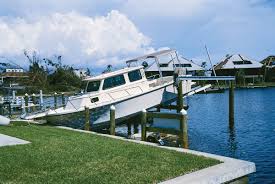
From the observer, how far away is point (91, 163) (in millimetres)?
10711

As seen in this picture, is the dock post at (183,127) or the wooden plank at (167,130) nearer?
the dock post at (183,127)

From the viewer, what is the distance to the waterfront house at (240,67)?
Result: 104m

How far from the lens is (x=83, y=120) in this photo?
76.3 feet

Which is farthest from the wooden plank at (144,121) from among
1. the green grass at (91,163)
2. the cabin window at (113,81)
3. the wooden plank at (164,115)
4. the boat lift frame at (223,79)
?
the boat lift frame at (223,79)

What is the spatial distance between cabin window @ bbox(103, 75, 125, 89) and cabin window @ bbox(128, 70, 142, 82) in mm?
581

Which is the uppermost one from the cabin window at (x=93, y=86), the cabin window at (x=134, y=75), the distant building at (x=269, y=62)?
the distant building at (x=269, y=62)

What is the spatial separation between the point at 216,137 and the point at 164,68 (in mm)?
67140

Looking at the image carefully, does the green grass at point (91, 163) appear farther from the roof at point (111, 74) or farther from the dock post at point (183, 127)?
the roof at point (111, 74)

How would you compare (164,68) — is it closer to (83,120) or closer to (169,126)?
(83,120)

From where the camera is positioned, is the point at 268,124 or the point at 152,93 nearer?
the point at 152,93

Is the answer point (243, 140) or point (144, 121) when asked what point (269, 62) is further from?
point (144, 121)

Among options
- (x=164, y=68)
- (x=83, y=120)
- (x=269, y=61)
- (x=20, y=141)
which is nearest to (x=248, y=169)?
(x=20, y=141)

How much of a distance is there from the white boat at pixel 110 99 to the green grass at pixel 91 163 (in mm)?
8979

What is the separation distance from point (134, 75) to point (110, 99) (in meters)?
2.47
